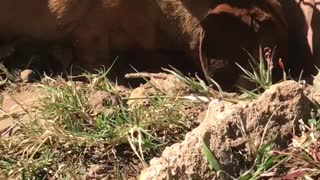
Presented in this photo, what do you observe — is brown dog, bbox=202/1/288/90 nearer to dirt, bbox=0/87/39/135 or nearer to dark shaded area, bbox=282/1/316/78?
dark shaded area, bbox=282/1/316/78

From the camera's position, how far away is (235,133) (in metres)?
2.53

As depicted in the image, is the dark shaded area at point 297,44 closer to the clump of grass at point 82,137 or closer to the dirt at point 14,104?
the clump of grass at point 82,137

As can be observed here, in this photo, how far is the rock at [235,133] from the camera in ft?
7.79

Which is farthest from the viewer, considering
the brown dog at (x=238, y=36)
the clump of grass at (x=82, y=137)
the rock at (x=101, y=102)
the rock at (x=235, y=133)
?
the brown dog at (x=238, y=36)

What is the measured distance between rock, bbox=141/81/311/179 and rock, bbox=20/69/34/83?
1.07 m

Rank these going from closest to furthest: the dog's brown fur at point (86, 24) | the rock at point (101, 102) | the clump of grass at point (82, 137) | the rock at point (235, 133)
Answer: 1. the rock at point (235, 133)
2. the clump of grass at point (82, 137)
3. the rock at point (101, 102)
4. the dog's brown fur at point (86, 24)

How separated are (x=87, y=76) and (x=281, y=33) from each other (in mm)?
843

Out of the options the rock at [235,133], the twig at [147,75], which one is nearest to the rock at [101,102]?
the twig at [147,75]

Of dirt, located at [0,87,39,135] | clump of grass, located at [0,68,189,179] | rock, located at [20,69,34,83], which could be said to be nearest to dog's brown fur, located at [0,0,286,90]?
rock, located at [20,69,34,83]

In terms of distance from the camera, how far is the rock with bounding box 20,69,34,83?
3.40m

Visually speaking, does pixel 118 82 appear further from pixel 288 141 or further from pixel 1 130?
pixel 288 141

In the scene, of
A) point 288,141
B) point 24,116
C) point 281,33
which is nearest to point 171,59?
point 281,33

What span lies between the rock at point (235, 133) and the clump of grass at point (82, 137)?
0.82 ft

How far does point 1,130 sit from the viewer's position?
3.02 metres
